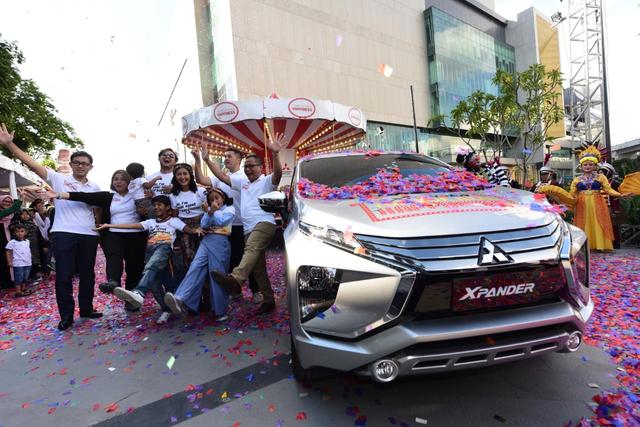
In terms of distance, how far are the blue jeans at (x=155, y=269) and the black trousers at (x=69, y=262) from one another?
2.59 ft

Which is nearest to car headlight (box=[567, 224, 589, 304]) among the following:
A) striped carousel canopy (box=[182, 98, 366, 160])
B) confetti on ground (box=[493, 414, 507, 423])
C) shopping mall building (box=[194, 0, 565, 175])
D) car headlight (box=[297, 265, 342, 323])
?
confetti on ground (box=[493, 414, 507, 423])

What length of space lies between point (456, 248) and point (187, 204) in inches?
119

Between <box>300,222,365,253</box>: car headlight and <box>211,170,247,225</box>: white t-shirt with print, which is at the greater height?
<box>211,170,247,225</box>: white t-shirt with print

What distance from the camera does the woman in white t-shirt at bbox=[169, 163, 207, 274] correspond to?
3.85 meters

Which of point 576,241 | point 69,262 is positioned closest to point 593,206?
point 576,241

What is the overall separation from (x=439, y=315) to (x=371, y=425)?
28.5 inches

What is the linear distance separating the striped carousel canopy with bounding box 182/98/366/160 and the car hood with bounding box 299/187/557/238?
20.5 feet

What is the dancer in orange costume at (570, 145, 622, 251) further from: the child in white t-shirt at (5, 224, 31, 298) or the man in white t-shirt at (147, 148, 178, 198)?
the child in white t-shirt at (5, 224, 31, 298)

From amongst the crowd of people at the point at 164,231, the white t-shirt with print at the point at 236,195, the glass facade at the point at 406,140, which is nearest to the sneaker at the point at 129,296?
the crowd of people at the point at 164,231

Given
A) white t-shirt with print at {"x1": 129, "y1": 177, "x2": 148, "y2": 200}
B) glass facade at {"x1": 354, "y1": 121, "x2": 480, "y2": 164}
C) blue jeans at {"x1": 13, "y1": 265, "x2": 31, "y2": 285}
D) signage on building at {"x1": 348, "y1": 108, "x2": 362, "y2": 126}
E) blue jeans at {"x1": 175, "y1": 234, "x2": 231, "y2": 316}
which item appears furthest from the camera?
glass facade at {"x1": 354, "y1": 121, "x2": 480, "y2": 164}

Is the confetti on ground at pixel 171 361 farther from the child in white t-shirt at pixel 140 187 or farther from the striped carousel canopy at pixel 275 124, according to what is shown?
the striped carousel canopy at pixel 275 124

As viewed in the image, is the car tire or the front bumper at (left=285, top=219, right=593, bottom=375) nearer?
the front bumper at (left=285, top=219, right=593, bottom=375)

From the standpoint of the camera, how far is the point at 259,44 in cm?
2531

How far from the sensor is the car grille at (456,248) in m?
1.61
